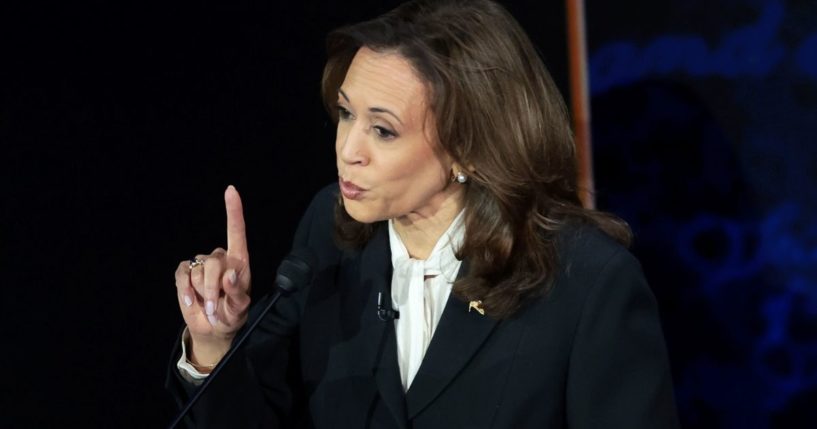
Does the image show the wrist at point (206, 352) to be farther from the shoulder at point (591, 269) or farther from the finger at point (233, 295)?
the shoulder at point (591, 269)

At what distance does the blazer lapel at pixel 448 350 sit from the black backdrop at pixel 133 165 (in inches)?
29.4

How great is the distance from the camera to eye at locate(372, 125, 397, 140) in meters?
1.65

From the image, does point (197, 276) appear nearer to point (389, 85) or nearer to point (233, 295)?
point (233, 295)

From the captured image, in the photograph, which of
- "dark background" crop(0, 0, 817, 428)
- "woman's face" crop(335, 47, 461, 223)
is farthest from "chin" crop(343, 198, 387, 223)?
"dark background" crop(0, 0, 817, 428)

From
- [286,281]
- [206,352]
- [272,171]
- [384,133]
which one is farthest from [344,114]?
[272,171]

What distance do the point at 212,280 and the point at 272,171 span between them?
30.7 inches

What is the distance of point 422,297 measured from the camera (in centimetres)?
180

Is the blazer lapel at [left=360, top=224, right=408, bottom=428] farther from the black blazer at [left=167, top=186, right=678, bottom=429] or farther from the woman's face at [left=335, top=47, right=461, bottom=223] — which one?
the woman's face at [left=335, top=47, right=461, bottom=223]

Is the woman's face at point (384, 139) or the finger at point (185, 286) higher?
the woman's face at point (384, 139)

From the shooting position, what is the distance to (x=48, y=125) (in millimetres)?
2078

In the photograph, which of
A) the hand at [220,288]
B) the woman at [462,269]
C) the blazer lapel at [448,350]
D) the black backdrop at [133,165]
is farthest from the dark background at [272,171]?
the blazer lapel at [448,350]

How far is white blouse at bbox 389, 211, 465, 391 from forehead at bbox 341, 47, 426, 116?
251mm

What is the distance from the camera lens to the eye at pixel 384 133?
1.65 meters

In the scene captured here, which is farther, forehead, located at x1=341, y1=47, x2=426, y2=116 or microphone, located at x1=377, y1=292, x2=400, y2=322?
microphone, located at x1=377, y1=292, x2=400, y2=322
